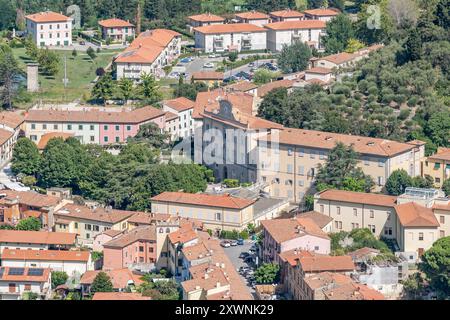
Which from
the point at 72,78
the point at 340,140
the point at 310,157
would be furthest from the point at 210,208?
the point at 72,78

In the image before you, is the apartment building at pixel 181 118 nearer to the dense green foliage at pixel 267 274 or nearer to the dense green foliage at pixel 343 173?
the dense green foliage at pixel 343 173

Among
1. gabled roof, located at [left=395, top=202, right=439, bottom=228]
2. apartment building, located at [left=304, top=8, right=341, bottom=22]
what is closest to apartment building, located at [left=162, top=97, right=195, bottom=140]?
gabled roof, located at [left=395, top=202, right=439, bottom=228]

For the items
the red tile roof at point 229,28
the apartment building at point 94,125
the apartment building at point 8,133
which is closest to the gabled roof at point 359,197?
the apartment building at point 94,125

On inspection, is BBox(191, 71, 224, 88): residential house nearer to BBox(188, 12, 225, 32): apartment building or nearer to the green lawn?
the green lawn

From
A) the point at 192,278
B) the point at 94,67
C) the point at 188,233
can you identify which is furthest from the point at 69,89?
the point at 192,278

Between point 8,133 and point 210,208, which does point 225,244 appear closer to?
point 210,208

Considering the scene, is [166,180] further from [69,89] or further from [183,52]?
[183,52]

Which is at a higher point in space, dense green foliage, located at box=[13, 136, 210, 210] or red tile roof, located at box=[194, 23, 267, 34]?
red tile roof, located at box=[194, 23, 267, 34]
